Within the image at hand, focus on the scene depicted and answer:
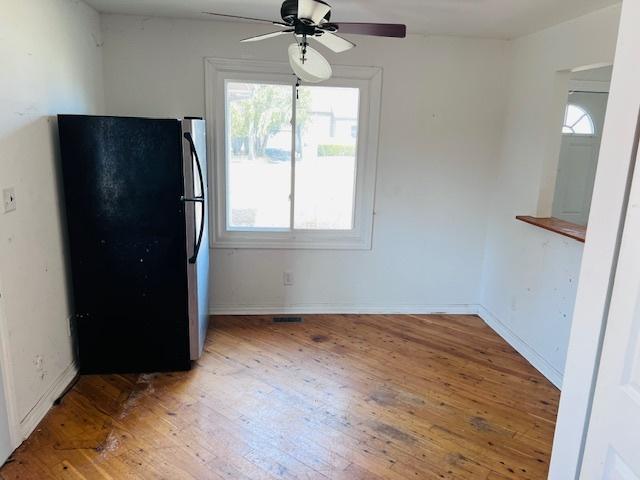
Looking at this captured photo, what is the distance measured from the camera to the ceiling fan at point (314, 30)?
6.02 ft

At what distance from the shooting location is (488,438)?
7.77 feet

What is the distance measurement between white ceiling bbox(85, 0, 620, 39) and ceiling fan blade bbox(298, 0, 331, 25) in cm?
88

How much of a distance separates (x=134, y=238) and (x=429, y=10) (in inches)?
92.3

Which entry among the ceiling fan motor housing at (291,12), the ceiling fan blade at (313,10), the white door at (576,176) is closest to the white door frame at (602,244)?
the ceiling fan blade at (313,10)

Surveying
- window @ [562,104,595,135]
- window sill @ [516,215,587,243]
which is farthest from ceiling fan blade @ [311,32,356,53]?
window @ [562,104,595,135]

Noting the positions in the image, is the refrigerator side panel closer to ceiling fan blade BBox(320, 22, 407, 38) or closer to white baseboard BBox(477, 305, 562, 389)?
ceiling fan blade BBox(320, 22, 407, 38)

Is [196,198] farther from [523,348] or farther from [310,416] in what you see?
[523,348]

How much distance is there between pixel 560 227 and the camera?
2.92m

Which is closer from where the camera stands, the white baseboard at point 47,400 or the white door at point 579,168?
the white baseboard at point 47,400

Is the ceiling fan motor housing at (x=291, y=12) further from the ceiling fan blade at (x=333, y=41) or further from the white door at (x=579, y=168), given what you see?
the white door at (x=579, y=168)

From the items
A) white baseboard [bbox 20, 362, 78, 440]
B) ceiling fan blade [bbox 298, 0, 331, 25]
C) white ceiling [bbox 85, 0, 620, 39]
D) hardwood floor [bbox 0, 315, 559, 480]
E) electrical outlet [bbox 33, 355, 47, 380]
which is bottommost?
hardwood floor [bbox 0, 315, 559, 480]

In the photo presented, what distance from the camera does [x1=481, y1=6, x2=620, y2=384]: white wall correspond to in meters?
2.81

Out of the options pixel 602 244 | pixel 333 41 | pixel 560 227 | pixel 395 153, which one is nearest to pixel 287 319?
pixel 395 153

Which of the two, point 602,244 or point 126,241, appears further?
point 126,241
